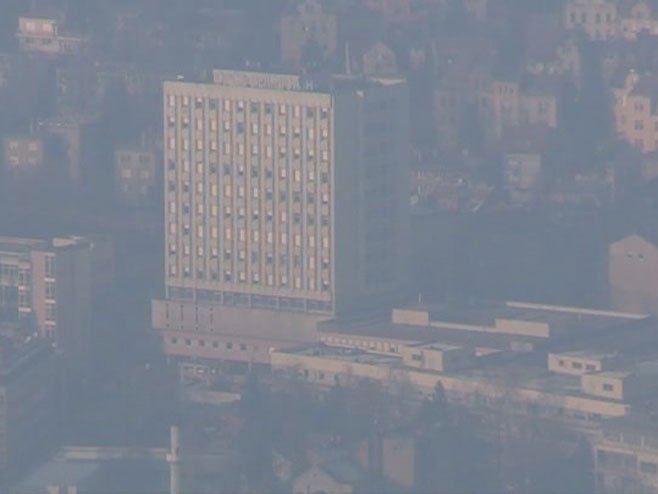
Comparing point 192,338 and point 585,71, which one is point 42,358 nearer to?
point 192,338

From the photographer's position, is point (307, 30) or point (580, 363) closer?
point (580, 363)

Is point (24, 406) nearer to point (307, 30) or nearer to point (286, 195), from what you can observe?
point (286, 195)

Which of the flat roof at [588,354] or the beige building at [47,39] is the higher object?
the beige building at [47,39]

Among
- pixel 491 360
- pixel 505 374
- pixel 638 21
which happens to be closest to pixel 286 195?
pixel 491 360

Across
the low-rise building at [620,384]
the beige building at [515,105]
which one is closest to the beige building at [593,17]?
the beige building at [515,105]

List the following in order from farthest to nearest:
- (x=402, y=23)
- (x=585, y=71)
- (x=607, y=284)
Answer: (x=402, y=23), (x=585, y=71), (x=607, y=284)

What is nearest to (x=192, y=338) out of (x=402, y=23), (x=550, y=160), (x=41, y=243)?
(x=41, y=243)

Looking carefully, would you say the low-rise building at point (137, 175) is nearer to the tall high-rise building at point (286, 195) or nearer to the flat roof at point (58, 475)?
the tall high-rise building at point (286, 195)
